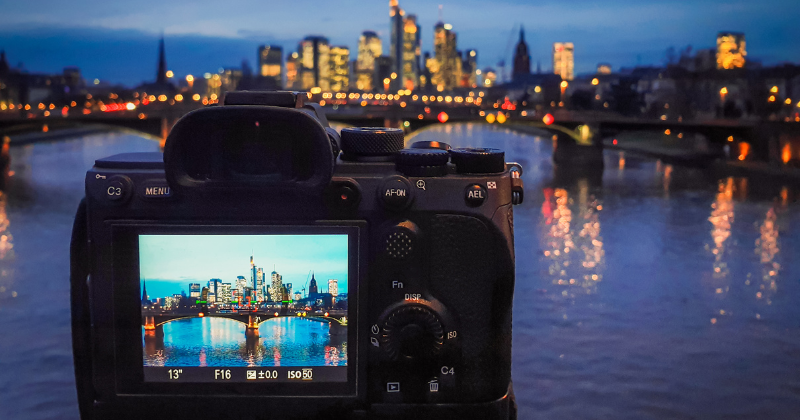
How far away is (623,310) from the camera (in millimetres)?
12953

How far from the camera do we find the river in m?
6.88

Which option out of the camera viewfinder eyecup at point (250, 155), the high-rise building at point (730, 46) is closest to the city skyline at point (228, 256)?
the camera viewfinder eyecup at point (250, 155)

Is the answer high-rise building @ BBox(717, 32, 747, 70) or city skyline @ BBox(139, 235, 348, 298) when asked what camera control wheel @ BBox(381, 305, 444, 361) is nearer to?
city skyline @ BBox(139, 235, 348, 298)

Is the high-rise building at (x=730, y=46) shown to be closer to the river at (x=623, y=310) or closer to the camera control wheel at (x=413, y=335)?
the river at (x=623, y=310)

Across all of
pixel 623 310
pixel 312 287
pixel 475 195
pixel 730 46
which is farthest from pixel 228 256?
pixel 730 46

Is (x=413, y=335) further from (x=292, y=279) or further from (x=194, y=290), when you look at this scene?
(x=194, y=290)

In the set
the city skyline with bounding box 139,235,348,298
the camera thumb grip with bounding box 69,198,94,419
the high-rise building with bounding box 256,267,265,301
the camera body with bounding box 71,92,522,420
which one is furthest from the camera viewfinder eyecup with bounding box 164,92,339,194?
the camera thumb grip with bounding box 69,198,94,419

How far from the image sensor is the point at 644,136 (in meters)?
97.2

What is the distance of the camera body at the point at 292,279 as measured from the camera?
2859 mm

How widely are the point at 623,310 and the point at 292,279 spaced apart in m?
10.7

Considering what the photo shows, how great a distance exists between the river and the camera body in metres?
3.49

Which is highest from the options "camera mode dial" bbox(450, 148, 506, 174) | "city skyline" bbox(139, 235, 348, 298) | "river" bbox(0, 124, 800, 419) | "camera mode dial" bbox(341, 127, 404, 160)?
"camera mode dial" bbox(341, 127, 404, 160)

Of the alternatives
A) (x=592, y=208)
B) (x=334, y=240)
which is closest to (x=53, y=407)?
(x=334, y=240)

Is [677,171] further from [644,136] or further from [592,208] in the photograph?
[644,136]
